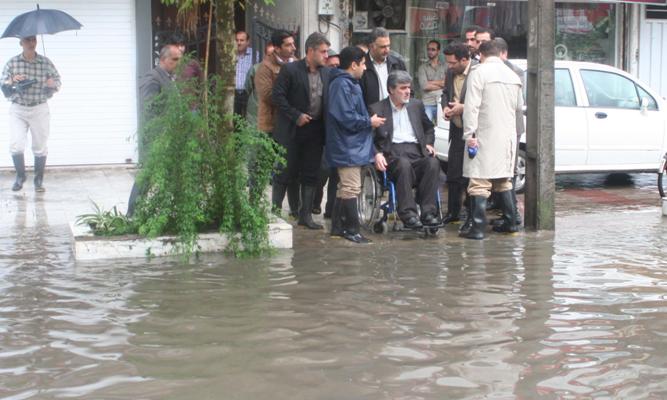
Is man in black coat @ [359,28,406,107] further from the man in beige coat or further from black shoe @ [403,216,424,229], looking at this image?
black shoe @ [403,216,424,229]

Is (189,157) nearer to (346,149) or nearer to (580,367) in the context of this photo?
(346,149)

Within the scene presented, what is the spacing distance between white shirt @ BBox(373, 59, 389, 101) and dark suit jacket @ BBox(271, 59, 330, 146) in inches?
25.9

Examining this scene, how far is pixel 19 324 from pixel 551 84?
5666mm

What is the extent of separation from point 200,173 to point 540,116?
11.2 feet

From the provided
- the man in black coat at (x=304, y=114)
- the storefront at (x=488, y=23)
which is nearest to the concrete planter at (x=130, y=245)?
the man in black coat at (x=304, y=114)

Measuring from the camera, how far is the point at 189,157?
28.2 ft

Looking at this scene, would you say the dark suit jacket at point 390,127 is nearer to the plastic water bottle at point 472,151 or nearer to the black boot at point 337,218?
the plastic water bottle at point 472,151

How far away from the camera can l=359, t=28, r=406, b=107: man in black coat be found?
419 inches

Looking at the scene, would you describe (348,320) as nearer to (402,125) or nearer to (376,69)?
(402,125)

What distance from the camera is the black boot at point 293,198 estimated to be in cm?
1074

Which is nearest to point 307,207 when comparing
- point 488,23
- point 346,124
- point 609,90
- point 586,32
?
point 346,124

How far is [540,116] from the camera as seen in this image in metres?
10.2

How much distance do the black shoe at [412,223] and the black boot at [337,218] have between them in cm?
59

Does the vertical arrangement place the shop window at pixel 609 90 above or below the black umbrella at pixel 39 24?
below
